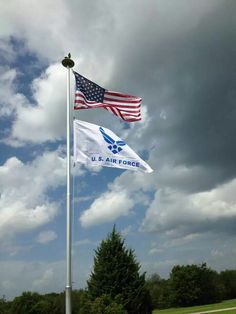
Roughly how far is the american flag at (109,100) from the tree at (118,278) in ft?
71.6

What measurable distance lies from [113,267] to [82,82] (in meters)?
23.1

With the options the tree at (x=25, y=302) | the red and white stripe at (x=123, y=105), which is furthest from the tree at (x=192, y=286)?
the red and white stripe at (x=123, y=105)

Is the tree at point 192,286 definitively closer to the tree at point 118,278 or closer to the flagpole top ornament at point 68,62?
the tree at point 118,278

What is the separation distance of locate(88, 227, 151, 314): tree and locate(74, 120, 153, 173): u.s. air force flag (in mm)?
22012

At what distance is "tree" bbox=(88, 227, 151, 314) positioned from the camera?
37.8m

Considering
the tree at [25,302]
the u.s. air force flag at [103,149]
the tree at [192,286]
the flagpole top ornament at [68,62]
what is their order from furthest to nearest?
1. the tree at [192,286]
2. the tree at [25,302]
3. the flagpole top ornament at [68,62]
4. the u.s. air force flag at [103,149]

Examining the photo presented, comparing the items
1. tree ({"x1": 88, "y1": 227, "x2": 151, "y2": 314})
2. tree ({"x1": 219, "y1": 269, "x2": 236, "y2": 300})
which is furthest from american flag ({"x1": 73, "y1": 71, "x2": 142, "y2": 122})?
tree ({"x1": 219, "y1": 269, "x2": 236, "y2": 300})

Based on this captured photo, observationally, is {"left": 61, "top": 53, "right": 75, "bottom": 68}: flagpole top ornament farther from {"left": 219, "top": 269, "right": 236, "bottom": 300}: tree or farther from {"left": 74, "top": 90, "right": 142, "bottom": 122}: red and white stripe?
{"left": 219, "top": 269, "right": 236, "bottom": 300}: tree

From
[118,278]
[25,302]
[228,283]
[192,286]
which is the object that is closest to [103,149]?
[118,278]

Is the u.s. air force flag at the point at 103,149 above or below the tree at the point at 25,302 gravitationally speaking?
below

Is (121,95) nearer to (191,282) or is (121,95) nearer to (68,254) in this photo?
(68,254)

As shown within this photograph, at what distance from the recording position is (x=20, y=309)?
9919cm

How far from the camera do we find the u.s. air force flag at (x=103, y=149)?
56.2 feet

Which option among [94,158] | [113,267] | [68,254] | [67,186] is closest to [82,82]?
[94,158]
